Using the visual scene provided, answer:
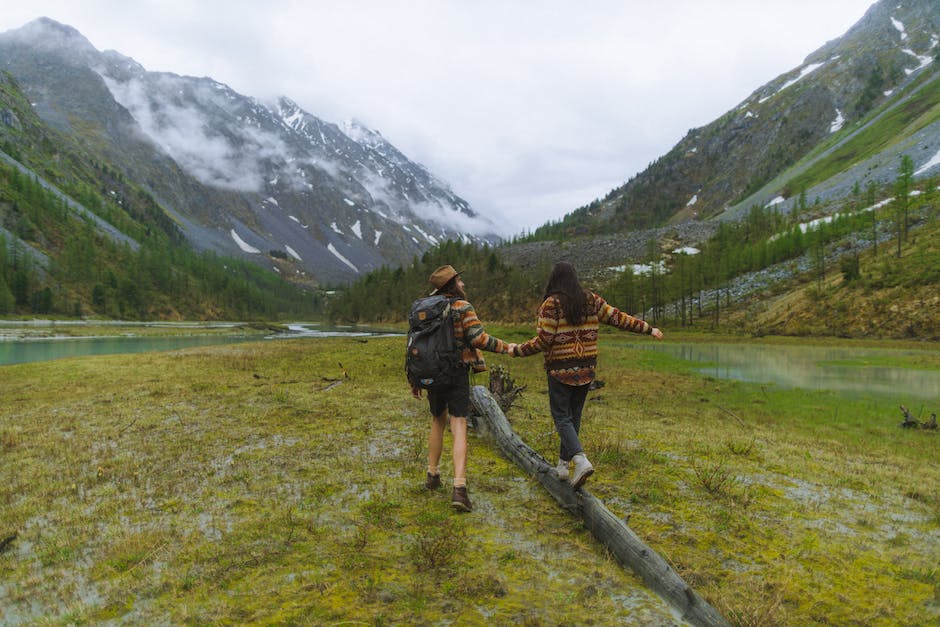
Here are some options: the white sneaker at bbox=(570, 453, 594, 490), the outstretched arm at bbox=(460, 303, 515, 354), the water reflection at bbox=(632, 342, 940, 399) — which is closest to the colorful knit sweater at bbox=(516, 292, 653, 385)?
the outstretched arm at bbox=(460, 303, 515, 354)

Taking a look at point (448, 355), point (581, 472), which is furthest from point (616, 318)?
point (448, 355)

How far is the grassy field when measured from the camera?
4520 mm

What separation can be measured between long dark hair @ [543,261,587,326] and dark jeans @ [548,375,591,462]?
0.95 m

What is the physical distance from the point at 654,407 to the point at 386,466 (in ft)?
39.4

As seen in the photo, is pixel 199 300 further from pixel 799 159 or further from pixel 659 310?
pixel 799 159

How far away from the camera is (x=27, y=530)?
245 inches

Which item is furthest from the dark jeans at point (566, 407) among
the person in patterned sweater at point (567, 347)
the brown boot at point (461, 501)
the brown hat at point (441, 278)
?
the brown hat at point (441, 278)

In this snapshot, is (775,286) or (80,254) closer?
(775,286)

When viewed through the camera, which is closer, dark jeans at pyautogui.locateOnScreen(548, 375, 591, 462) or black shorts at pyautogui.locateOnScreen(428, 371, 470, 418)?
dark jeans at pyautogui.locateOnScreen(548, 375, 591, 462)

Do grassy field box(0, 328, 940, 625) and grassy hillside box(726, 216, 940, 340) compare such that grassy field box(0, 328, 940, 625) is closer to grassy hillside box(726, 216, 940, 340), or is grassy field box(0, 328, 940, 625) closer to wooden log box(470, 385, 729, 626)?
wooden log box(470, 385, 729, 626)

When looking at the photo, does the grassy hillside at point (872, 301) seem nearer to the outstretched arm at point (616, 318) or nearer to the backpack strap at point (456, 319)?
the outstretched arm at point (616, 318)

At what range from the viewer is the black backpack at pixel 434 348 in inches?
263

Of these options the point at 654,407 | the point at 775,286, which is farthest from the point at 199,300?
the point at 654,407

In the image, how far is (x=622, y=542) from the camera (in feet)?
17.2
